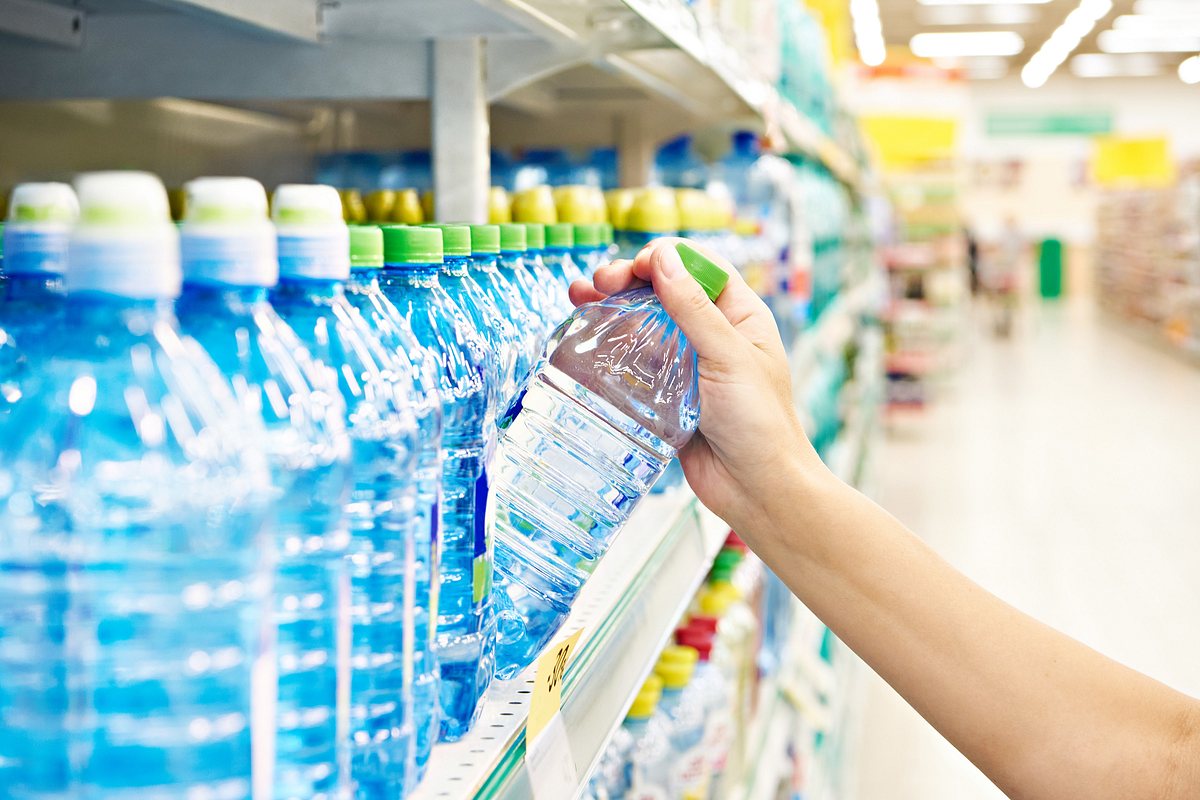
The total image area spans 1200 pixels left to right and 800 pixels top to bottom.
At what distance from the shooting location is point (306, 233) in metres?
0.69

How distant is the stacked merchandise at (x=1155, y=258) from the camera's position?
17016mm

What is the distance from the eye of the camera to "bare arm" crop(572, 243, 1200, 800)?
112cm

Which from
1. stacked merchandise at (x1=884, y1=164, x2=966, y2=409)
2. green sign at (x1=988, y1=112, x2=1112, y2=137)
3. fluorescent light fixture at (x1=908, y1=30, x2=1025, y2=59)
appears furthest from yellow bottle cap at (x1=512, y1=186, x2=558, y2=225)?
green sign at (x1=988, y1=112, x2=1112, y2=137)

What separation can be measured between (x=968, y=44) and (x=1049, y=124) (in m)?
5.33

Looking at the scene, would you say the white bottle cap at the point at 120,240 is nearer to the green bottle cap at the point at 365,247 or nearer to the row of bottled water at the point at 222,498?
the row of bottled water at the point at 222,498

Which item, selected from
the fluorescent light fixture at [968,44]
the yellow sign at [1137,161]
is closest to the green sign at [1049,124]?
the yellow sign at [1137,161]

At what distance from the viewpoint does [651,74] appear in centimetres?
202

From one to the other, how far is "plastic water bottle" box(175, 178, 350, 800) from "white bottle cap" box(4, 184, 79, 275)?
0.26ft

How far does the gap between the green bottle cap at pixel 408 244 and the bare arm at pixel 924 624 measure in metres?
0.28

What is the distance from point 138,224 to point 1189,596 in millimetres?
6070

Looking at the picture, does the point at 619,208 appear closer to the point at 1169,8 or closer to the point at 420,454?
the point at 420,454

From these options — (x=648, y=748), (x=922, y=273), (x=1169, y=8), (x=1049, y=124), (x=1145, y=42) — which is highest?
(x=1145, y=42)

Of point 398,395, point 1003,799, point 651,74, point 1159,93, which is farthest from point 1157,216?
point 398,395

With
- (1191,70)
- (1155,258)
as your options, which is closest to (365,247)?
(1155,258)
